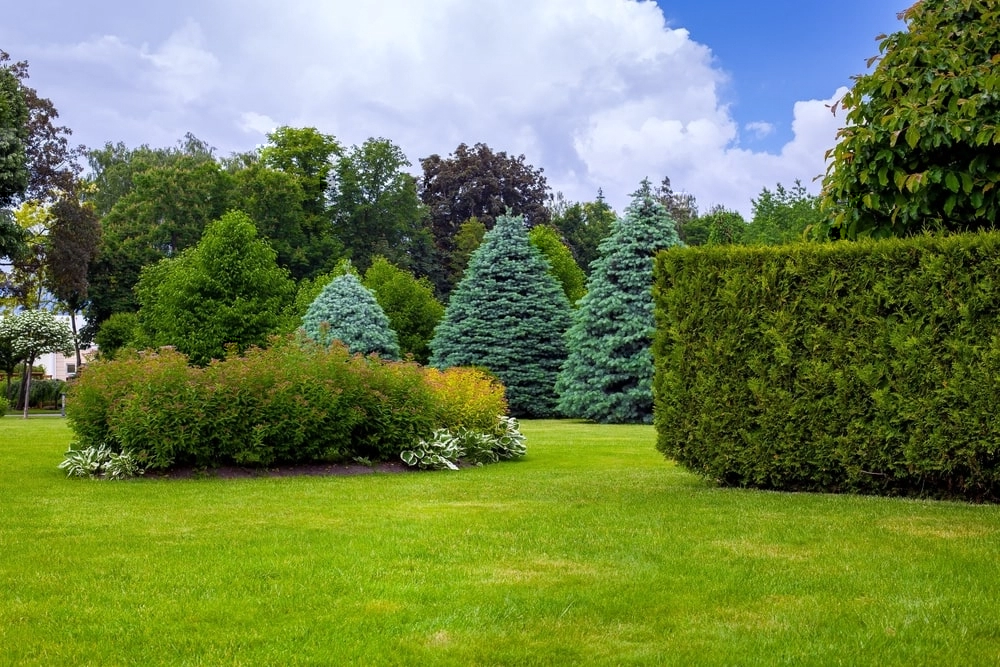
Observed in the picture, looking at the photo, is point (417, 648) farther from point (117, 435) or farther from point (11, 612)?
point (117, 435)

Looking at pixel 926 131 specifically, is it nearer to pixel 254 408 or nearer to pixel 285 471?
pixel 254 408

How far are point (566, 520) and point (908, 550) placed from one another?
2.71m

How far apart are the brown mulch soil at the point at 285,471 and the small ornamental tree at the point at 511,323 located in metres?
20.8

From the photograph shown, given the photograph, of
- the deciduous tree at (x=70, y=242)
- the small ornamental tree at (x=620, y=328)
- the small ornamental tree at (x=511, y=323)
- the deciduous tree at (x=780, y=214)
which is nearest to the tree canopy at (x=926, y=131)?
the small ornamental tree at (x=620, y=328)

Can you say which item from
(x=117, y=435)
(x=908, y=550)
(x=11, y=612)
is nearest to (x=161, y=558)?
(x=11, y=612)

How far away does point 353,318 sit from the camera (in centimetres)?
3472

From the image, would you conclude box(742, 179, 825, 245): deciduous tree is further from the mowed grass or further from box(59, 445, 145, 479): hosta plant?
the mowed grass

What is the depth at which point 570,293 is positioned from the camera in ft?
142

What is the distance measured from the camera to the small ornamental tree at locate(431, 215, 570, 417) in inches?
1335

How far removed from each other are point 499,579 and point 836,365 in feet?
18.0

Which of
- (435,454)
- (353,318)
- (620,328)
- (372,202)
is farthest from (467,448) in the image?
(372,202)

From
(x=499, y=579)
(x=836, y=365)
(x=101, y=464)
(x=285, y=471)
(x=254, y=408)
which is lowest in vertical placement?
(x=499, y=579)

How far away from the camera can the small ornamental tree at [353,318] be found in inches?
1356

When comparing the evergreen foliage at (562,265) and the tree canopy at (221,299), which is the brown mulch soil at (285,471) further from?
the evergreen foliage at (562,265)
